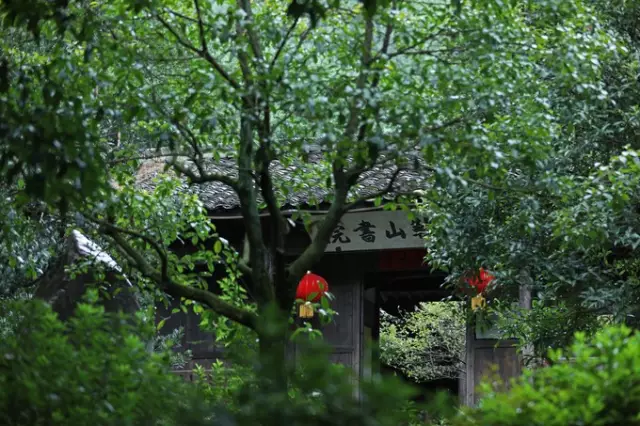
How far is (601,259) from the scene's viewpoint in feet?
27.1

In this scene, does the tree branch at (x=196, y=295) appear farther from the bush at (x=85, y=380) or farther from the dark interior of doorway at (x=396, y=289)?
the dark interior of doorway at (x=396, y=289)

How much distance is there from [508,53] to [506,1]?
35 centimetres

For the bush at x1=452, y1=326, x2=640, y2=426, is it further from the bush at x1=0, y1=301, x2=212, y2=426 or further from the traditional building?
the traditional building

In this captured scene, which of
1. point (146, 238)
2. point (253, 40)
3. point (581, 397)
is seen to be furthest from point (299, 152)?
point (581, 397)

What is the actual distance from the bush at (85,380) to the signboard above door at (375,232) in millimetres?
9781

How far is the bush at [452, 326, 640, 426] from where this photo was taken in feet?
9.46

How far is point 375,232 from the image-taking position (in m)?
13.4

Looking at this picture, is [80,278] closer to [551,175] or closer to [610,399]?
[551,175]

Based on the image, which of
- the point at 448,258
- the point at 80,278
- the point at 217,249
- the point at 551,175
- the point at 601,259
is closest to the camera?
the point at 551,175

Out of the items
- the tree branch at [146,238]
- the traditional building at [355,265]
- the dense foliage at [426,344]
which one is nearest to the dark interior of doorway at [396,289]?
the traditional building at [355,265]

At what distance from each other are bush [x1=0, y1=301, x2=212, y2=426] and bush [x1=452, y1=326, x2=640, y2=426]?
0.95 meters

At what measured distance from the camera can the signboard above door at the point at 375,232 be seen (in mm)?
13234

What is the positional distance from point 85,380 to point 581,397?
1510mm

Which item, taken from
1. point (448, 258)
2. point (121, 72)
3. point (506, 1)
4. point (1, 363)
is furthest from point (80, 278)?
point (1, 363)
